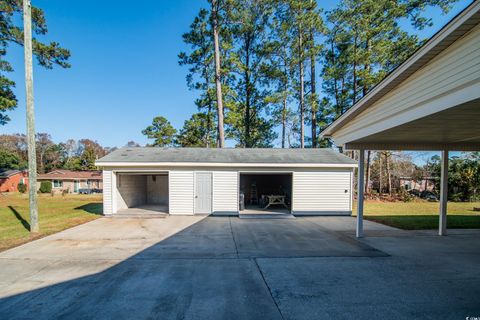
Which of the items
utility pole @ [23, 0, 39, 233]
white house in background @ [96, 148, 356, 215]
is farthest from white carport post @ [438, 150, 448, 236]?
utility pole @ [23, 0, 39, 233]

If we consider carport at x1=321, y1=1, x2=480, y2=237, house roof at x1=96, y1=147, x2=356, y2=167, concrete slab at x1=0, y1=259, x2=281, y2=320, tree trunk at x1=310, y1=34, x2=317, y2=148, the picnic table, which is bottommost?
the picnic table

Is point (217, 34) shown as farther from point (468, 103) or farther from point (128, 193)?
→ point (468, 103)

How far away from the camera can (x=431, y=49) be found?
342 centimetres

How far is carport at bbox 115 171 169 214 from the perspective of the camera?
10.5 metres

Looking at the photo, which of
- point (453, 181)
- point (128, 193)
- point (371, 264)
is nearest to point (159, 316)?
point (371, 264)

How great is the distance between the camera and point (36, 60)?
481 inches

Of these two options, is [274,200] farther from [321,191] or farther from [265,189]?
[321,191]

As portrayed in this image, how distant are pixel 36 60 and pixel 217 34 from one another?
11311 mm

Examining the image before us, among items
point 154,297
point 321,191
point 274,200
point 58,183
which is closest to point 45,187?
point 58,183

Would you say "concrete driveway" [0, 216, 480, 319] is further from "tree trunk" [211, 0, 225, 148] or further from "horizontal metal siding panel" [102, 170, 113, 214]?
"tree trunk" [211, 0, 225, 148]

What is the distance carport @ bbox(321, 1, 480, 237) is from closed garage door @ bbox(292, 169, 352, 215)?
3453 millimetres

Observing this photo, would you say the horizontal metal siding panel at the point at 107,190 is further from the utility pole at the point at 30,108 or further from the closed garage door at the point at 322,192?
the closed garage door at the point at 322,192

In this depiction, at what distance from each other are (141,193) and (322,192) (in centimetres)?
1009

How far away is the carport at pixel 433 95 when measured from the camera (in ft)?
9.75
